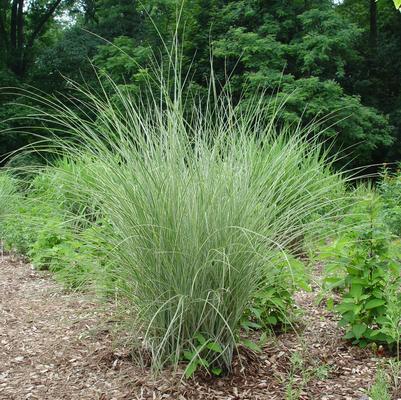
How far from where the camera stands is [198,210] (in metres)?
2.38

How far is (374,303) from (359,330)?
0.17 m

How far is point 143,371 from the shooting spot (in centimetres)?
253

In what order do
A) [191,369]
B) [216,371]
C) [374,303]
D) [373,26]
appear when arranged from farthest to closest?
[373,26] < [374,303] < [216,371] < [191,369]

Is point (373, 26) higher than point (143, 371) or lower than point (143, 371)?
higher

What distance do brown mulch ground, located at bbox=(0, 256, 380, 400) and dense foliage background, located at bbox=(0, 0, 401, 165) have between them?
8.37 metres

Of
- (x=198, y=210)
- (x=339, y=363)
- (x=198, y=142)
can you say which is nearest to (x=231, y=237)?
(x=198, y=210)

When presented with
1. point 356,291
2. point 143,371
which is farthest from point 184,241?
point 356,291

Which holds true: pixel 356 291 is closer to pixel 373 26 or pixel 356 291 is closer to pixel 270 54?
pixel 270 54

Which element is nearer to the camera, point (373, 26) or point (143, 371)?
point (143, 371)

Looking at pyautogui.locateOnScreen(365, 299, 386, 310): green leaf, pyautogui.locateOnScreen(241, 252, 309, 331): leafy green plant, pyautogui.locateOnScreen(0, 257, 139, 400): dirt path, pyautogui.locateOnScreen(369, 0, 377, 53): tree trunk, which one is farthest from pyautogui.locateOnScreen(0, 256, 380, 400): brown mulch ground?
pyautogui.locateOnScreen(369, 0, 377, 53): tree trunk

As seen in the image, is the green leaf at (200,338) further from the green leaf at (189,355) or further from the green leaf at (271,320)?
the green leaf at (271,320)

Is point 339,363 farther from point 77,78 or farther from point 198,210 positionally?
point 77,78

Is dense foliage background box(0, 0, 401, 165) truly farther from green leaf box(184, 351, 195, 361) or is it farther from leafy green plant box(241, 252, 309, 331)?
green leaf box(184, 351, 195, 361)

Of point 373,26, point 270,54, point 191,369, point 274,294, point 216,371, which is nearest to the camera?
point 191,369
